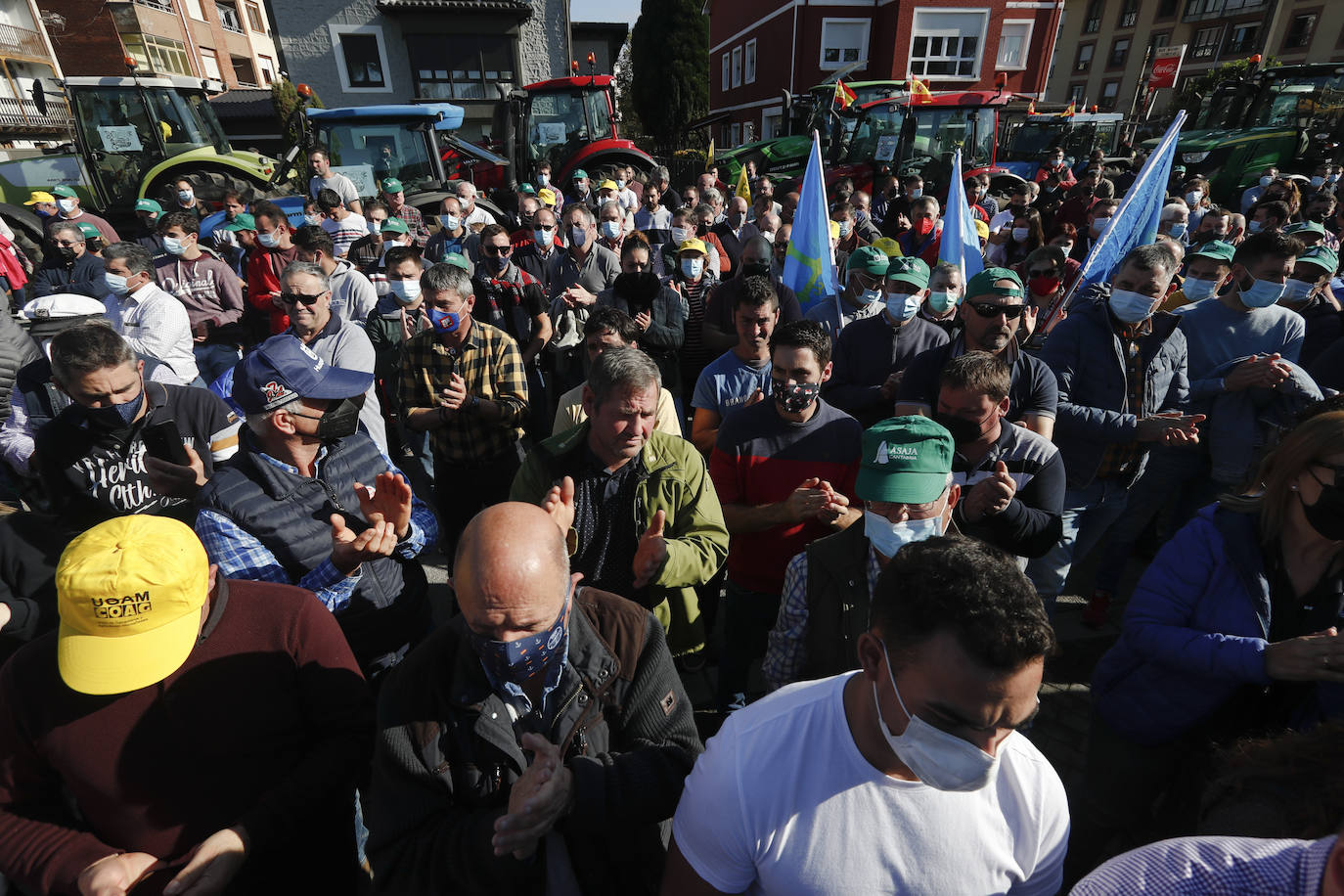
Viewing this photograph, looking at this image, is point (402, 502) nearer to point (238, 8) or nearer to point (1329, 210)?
point (1329, 210)

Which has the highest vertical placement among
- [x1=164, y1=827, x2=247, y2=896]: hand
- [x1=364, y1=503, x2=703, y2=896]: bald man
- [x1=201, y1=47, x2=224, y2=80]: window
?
[x1=201, y1=47, x2=224, y2=80]: window

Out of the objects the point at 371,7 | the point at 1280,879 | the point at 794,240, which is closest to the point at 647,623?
the point at 1280,879

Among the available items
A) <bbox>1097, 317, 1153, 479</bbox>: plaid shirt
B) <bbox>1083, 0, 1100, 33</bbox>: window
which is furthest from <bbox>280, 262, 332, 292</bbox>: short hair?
<bbox>1083, 0, 1100, 33</bbox>: window

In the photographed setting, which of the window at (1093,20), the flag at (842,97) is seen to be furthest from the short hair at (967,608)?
the window at (1093,20)

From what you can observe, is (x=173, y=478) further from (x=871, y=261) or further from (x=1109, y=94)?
(x=1109, y=94)

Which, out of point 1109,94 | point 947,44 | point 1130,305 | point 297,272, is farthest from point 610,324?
point 1109,94

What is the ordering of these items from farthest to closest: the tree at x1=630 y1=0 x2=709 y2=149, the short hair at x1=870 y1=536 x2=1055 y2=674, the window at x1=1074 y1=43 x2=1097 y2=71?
the window at x1=1074 y1=43 x2=1097 y2=71 → the tree at x1=630 y1=0 x2=709 y2=149 → the short hair at x1=870 y1=536 x2=1055 y2=674

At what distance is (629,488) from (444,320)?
1.76m

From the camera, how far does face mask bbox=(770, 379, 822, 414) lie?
2799 millimetres

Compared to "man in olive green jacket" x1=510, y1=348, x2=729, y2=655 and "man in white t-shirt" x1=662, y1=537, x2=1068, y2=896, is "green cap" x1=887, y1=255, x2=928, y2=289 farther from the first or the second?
"man in white t-shirt" x1=662, y1=537, x2=1068, y2=896

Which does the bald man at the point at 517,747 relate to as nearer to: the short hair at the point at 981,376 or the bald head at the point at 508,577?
the bald head at the point at 508,577

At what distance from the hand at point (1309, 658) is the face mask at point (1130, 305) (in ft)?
6.60

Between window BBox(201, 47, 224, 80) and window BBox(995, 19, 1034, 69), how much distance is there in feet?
125

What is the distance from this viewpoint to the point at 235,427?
3293 mm
